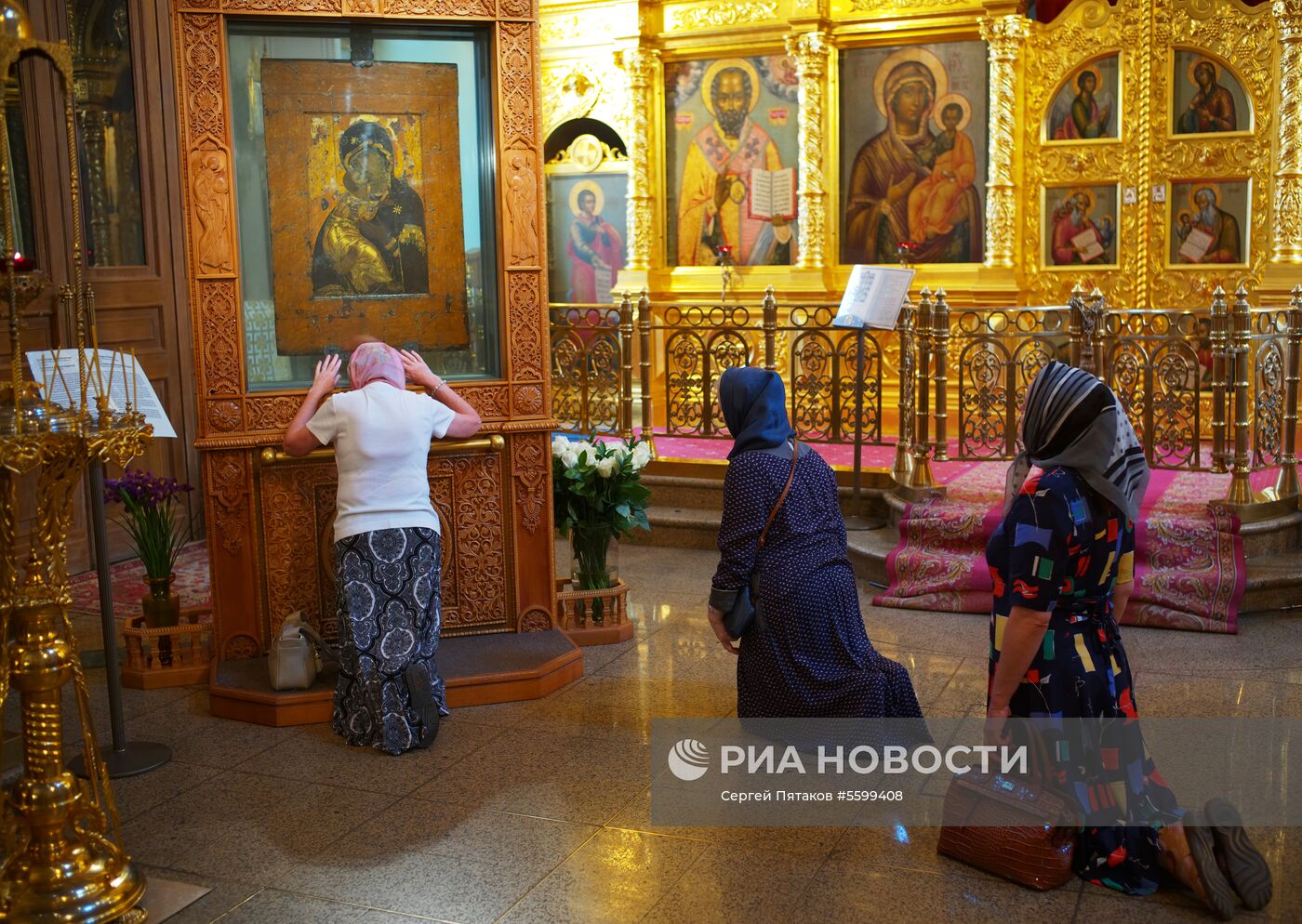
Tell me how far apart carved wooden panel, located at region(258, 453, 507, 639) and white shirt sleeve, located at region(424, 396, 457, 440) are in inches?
28.9

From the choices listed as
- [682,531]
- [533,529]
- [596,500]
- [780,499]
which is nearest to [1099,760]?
[780,499]

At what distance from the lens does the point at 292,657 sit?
17.4 ft

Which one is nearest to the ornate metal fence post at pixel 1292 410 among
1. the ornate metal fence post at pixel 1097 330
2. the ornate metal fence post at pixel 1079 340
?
the ornate metal fence post at pixel 1097 330

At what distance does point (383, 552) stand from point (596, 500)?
1.62m

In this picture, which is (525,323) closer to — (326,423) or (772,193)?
(326,423)

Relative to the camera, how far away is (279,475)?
226 inches

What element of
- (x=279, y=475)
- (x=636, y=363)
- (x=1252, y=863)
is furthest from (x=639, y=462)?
(x=636, y=363)

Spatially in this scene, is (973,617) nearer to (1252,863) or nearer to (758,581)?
(758,581)

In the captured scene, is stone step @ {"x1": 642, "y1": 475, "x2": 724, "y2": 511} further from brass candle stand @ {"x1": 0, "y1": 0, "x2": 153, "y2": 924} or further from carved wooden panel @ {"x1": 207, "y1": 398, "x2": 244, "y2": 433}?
brass candle stand @ {"x1": 0, "y1": 0, "x2": 153, "y2": 924}

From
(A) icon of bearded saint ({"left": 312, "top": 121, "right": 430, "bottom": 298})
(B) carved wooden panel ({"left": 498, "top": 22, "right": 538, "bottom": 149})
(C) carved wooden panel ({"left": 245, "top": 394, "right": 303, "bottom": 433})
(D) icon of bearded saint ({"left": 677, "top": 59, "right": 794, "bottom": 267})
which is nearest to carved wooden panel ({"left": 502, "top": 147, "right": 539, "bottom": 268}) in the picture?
(B) carved wooden panel ({"left": 498, "top": 22, "right": 538, "bottom": 149})

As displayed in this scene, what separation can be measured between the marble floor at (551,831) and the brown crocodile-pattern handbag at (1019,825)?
0.06 meters

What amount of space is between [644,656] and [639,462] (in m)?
0.96

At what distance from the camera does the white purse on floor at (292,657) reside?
5.31 m

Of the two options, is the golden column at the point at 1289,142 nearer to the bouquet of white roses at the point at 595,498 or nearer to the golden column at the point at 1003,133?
the golden column at the point at 1003,133
